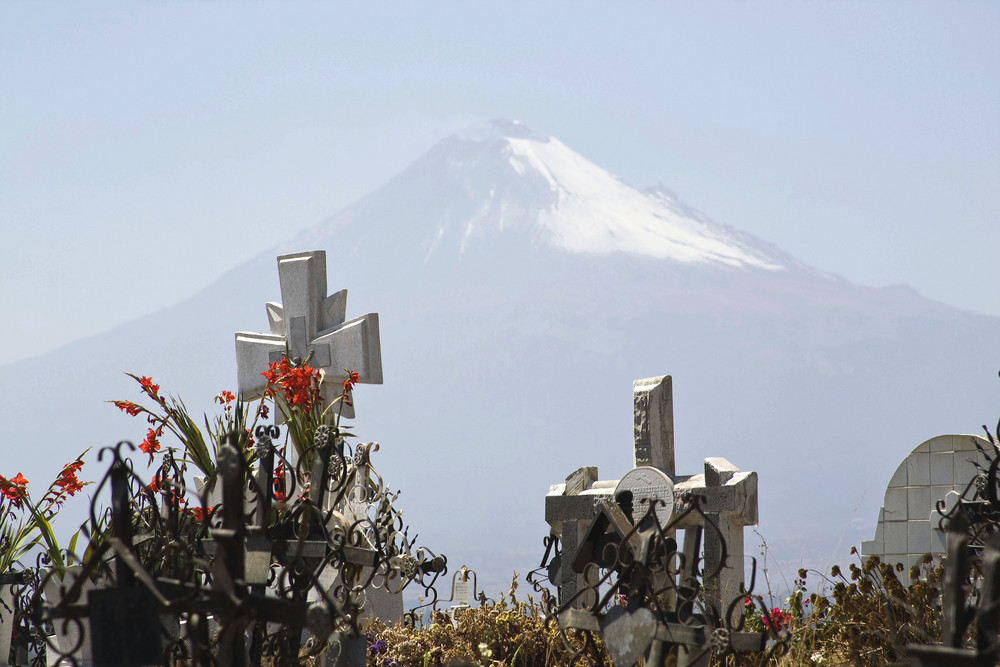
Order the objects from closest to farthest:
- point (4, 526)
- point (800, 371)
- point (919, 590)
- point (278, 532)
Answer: point (278, 532)
point (919, 590)
point (4, 526)
point (800, 371)

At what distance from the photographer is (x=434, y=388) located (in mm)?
132875

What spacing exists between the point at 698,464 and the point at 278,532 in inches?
5863

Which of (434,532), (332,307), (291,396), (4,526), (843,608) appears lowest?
(434,532)

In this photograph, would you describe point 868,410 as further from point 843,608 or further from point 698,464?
point 843,608

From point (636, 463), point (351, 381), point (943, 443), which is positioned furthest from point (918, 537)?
point (351, 381)

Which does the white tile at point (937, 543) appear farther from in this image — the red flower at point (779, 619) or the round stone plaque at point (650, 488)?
the round stone plaque at point (650, 488)

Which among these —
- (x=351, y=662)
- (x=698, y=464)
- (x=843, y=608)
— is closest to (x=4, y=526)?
(x=351, y=662)

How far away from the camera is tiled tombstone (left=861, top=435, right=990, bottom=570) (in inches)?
383

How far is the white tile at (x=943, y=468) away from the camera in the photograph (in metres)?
9.80

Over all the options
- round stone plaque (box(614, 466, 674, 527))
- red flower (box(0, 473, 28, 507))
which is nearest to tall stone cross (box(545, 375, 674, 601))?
round stone plaque (box(614, 466, 674, 527))

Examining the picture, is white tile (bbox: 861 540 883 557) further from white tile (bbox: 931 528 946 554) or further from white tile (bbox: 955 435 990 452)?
white tile (bbox: 955 435 990 452)

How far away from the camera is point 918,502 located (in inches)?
391

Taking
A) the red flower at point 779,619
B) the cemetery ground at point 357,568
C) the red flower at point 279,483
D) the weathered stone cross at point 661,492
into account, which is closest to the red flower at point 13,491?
the cemetery ground at point 357,568

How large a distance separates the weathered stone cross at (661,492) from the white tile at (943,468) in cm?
237
